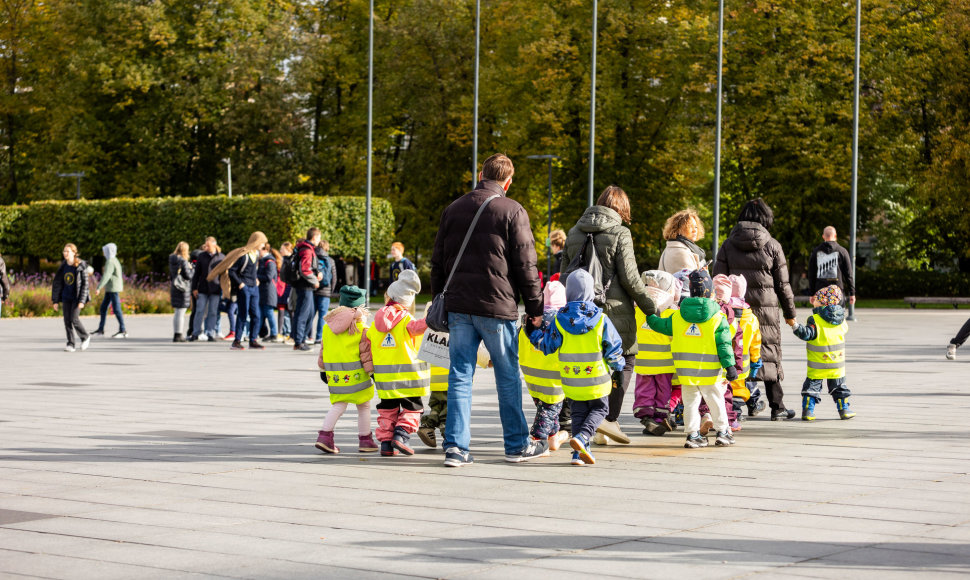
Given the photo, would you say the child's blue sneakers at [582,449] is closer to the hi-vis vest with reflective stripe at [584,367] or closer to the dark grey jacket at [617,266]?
the hi-vis vest with reflective stripe at [584,367]

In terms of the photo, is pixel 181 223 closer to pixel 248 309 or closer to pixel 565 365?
pixel 248 309

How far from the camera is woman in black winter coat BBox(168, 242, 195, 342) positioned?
23500mm

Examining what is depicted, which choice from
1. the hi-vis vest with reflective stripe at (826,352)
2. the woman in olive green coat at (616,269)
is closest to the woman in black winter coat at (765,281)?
the hi-vis vest with reflective stripe at (826,352)

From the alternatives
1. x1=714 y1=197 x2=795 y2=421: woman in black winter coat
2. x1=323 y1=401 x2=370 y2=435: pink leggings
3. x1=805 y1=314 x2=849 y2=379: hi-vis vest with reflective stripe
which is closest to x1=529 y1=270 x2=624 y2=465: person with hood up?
x1=323 y1=401 x2=370 y2=435: pink leggings

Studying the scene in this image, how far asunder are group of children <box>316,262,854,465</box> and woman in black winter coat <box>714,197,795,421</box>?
1.50 m

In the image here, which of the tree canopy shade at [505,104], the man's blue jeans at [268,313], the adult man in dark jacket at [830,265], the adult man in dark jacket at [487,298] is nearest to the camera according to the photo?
the adult man in dark jacket at [487,298]

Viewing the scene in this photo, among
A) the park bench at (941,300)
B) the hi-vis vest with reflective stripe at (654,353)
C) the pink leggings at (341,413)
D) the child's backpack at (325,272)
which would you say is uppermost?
the child's backpack at (325,272)

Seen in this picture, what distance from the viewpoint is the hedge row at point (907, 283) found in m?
47.7

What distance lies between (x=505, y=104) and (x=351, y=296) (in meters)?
39.5

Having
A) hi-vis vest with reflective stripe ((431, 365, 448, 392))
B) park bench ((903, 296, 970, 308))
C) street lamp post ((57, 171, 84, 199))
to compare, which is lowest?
park bench ((903, 296, 970, 308))

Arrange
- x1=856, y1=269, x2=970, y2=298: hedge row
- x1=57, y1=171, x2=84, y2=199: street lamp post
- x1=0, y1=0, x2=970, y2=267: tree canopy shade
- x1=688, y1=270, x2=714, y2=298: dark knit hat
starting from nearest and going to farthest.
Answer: x1=688, y1=270, x2=714, y2=298: dark knit hat
x1=0, y1=0, x2=970, y2=267: tree canopy shade
x1=856, y1=269, x2=970, y2=298: hedge row
x1=57, y1=171, x2=84, y2=199: street lamp post

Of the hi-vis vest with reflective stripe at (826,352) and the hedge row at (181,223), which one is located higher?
the hedge row at (181,223)

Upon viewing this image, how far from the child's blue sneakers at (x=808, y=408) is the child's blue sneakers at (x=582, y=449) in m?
3.66

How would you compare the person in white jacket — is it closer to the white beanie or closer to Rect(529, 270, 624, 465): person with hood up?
Rect(529, 270, 624, 465): person with hood up
